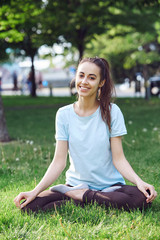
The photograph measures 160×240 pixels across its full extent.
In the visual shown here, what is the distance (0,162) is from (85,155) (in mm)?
2532

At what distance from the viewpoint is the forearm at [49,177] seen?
3.33 m

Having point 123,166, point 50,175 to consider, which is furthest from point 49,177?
point 123,166

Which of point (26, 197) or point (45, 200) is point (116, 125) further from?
point (26, 197)

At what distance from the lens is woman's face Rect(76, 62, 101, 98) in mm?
3475

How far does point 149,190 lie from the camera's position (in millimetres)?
3260

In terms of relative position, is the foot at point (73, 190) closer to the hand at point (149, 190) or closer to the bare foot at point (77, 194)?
the bare foot at point (77, 194)

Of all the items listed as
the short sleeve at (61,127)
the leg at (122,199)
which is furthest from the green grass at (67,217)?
the short sleeve at (61,127)

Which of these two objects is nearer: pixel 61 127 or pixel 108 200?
pixel 108 200

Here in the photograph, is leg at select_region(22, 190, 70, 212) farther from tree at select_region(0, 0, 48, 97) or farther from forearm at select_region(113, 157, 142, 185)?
tree at select_region(0, 0, 48, 97)

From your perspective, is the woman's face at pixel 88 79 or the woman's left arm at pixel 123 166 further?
the woman's face at pixel 88 79

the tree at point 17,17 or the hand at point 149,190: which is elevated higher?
the tree at point 17,17

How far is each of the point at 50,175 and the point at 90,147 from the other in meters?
0.44

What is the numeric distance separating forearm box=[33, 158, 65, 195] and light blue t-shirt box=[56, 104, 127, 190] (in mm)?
159

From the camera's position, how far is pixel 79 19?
1658 cm
